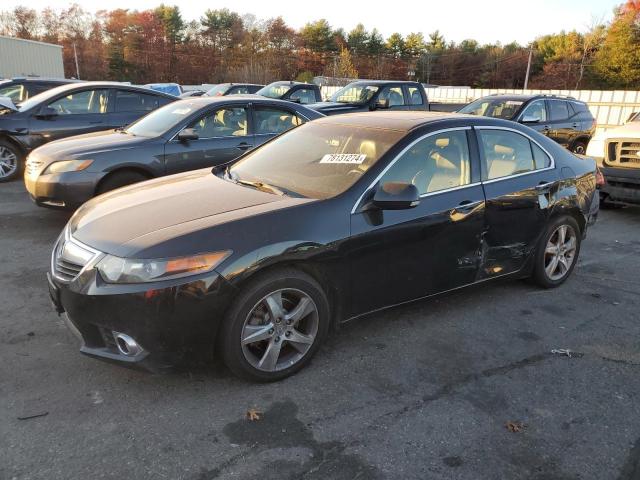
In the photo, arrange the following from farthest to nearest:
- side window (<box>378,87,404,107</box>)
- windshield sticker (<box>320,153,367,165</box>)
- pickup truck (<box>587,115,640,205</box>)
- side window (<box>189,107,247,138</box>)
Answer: side window (<box>378,87,404,107</box>), pickup truck (<box>587,115,640,205</box>), side window (<box>189,107,247,138</box>), windshield sticker (<box>320,153,367,165</box>)

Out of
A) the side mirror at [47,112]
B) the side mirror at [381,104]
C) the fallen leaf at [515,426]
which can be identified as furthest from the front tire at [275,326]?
the side mirror at [381,104]

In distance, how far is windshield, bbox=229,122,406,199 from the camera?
3.59 m

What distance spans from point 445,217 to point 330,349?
4.07 ft

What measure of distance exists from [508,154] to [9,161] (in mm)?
8208

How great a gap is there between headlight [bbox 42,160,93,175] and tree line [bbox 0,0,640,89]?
54973 mm

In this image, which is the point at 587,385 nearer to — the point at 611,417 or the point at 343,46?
the point at 611,417

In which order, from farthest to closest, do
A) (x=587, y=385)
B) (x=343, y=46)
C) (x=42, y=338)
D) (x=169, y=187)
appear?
(x=343, y=46) < (x=169, y=187) < (x=42, y=338) < (x=587, y=385)

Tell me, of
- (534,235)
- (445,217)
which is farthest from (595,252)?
(445,217)

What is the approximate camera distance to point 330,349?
3.63m

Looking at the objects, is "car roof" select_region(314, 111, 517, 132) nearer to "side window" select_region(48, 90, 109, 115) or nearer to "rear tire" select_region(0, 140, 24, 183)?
"side window" select_region(48, 90, 109, 115)

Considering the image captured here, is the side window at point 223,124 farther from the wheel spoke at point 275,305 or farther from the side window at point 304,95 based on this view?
the side window at point 304,95

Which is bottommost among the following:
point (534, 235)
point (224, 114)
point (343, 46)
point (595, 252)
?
point (595, 252)

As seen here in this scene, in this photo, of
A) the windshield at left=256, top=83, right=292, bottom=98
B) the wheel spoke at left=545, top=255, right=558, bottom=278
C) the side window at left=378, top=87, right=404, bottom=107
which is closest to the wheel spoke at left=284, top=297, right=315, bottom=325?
the wheel spoke at left=545, top=255, right=558, bottom=278

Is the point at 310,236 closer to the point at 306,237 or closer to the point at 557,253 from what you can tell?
the point at 306,237
